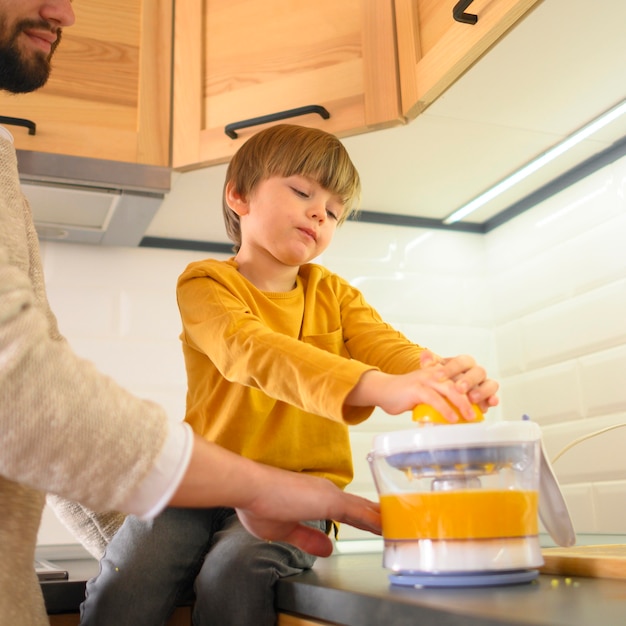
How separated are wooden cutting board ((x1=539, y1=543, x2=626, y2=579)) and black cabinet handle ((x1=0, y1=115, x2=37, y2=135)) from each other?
1062 mm

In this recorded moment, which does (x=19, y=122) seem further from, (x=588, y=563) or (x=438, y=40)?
(x=588, y=563)

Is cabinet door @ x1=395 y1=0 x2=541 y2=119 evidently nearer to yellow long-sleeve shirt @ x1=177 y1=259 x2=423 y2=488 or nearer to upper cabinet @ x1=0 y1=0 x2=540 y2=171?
upper cabinet @ x1=0 y1=0 x2=540 y2=171

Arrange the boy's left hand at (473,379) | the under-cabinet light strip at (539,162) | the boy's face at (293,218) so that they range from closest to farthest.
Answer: the boy's left hand at (473,379) < the boy's face at (293,218) < the under-cabinet light strip at (539,162)

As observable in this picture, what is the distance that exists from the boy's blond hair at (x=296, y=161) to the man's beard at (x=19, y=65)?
33 cm

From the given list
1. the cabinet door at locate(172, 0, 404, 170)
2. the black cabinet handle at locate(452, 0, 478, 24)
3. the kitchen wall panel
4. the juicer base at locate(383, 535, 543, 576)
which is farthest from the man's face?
the kitchen wall panel

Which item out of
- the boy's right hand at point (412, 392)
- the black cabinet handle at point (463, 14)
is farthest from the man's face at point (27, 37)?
the boy's right hand at point (412, 392)

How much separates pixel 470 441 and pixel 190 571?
483 millimetres

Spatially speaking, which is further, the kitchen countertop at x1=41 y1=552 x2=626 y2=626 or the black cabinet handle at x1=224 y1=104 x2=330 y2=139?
the black cabinet handle at x1=224 y1=104 x2=330 y2=139

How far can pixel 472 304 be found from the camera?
1.76 meters

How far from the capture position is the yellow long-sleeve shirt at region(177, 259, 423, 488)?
2.81 ft

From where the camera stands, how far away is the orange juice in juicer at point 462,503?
0.63 m

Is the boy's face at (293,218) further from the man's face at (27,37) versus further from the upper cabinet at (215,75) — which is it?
the man's face at (27,37)

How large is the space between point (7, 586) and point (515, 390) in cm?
120

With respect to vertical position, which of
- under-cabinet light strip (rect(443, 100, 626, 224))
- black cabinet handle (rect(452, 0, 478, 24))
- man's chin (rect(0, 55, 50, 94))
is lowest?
man's chin (rect(0, 55, 50, 94))
